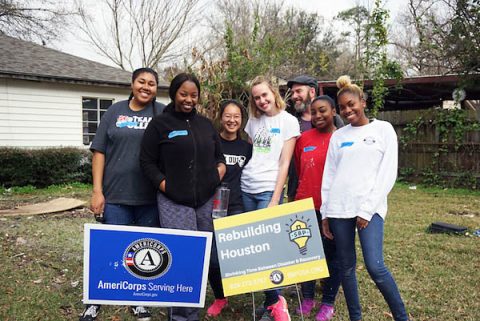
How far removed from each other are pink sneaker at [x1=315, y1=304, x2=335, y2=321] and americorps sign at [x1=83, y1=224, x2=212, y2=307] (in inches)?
45.5

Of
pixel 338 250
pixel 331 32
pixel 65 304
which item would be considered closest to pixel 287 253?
pixel 338 250

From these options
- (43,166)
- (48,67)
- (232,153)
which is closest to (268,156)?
(232,153)

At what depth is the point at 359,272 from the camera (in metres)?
5.26

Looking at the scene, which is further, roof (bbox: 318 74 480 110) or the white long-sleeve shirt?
roof (bbox: 318 74 480 110)

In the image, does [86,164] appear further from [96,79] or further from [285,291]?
[285,291]

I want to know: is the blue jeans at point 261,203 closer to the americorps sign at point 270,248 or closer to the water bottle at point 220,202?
the water bottle at point 220,202

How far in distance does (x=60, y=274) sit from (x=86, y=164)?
8.75 m

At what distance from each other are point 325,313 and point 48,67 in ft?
42.7

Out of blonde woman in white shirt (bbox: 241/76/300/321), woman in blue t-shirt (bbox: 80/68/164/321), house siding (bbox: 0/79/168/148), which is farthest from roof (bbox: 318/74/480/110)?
woman in blue t-shirt (bbox: 80/68/164/321)

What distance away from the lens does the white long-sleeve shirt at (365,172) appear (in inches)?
126

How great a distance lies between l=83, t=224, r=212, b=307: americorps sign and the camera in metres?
3.24

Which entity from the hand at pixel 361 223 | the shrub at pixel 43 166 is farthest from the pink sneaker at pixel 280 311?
the shrub at pixel 43 166

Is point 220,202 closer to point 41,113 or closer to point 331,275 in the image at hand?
point 331,275

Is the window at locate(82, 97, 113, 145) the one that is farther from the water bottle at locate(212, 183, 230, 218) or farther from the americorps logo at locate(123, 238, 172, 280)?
the americorps logo at locate(123, 238, 172, 280)
